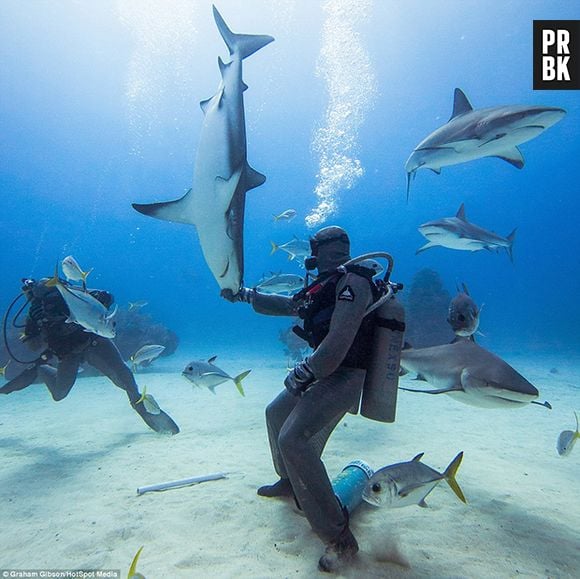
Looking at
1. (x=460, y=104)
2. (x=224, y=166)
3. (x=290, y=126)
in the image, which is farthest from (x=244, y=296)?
(x=290, y=126)

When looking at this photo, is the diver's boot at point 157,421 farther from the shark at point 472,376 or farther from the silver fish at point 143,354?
the shark at point 472,376

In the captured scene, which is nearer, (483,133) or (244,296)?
(483,133)

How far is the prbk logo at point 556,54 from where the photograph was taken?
224 inches

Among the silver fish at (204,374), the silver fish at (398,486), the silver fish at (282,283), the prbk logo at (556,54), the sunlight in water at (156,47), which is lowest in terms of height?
the silver fish at (204,374)

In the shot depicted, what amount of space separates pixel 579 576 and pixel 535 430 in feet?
16.1

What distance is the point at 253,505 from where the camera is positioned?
3594 mm

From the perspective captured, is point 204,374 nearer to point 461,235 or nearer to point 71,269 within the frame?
point 71,269

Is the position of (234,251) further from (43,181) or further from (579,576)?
(43,181)

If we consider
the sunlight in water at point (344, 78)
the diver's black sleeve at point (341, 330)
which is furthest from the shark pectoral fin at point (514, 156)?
the sunlight in water at point (344, 78)

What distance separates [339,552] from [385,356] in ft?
5.21

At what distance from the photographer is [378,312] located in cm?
291

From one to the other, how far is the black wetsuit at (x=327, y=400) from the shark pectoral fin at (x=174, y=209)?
1.39m

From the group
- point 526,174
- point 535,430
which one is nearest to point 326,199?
point 526,174

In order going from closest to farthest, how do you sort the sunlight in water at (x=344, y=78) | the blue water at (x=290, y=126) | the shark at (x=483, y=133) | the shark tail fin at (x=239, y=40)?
the shark tail fin at (x=239, y=40)
the shark at (x=483, y=133)
the sunlight in water at (x=344, y=78)
the blue water at (x=290, y=126)
